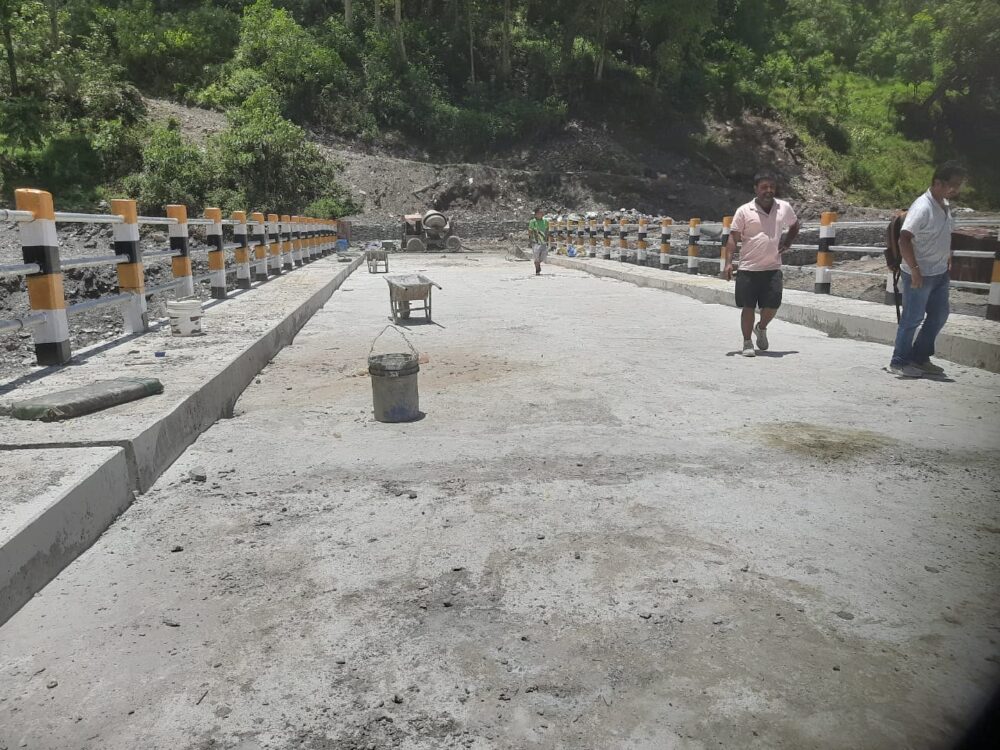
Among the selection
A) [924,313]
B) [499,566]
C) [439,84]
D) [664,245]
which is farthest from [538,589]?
[439,84]

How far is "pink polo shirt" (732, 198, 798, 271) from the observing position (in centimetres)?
775

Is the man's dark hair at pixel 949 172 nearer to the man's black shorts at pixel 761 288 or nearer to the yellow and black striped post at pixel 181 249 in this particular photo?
the man's black shorts at pixel 761 288

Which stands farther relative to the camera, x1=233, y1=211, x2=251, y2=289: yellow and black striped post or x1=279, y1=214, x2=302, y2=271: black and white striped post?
x1=279, y1=214, x2=302, y2=271: black and white striped post

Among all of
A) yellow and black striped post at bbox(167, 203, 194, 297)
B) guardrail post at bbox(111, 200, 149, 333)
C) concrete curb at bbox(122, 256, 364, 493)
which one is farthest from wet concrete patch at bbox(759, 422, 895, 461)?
yellow and black striped post at bbox(167, 203, 194, 297)

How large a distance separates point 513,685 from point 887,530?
1.97 metres

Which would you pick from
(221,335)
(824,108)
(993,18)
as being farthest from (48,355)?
(993,18)

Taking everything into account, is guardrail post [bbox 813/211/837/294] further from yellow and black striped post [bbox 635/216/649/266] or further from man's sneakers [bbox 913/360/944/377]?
yellow and black striped post [bbox 635/216/649/266]

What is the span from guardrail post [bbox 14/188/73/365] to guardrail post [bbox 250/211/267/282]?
29.3ft

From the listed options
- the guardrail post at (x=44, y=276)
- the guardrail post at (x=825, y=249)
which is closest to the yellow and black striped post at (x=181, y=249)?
the guardrail post at (x=44, y=276)

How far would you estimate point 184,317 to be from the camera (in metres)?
7.42

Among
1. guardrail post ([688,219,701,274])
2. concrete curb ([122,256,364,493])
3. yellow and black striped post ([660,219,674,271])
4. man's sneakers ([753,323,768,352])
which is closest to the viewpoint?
concrete curb ([122,256,364,493])

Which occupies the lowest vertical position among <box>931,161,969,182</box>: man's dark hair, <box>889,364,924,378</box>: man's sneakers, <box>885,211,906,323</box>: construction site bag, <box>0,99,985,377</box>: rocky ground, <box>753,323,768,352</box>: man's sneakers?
<box>889,364,924,378</box>: man's sneakers

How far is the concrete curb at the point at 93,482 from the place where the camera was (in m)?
2.71

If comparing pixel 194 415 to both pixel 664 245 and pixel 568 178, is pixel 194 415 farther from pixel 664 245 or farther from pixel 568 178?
pixel 568 178
